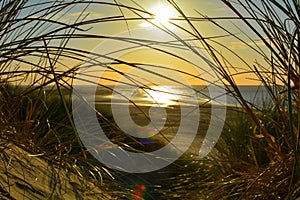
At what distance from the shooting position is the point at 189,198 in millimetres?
1368

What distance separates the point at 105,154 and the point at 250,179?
82cm

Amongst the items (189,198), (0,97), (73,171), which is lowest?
(189,198)

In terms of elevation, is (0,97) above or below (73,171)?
above

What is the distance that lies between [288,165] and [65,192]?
0.54m

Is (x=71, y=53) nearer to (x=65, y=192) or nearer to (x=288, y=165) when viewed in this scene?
(x=65, y=192)

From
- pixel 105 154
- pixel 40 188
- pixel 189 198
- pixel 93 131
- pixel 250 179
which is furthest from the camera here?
pixel 93 131

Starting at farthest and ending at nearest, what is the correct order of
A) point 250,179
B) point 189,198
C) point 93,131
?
point 93,131
point 189,198
point 250,179

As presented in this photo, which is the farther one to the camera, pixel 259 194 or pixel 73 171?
pixel 73 171

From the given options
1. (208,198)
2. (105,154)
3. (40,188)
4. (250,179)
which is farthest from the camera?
(105,154)

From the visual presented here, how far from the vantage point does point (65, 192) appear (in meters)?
1.04

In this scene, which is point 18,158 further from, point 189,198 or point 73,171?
point 189,198

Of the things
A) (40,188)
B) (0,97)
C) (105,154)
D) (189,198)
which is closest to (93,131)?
(105,154)

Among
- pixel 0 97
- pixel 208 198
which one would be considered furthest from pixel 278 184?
pixel 0 97

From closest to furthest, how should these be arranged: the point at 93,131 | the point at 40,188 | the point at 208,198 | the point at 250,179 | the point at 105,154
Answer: the point at 40,188, the point at 250,179, the point at 208,198, the point at 105,154, the point at 93,131
